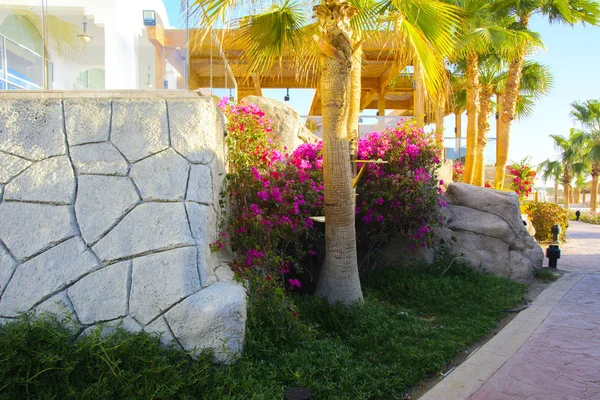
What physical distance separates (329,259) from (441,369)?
6.28 ft

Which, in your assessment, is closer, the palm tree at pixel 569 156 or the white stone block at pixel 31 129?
the white stone block at pixel 31 129

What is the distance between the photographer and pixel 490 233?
9422 mm

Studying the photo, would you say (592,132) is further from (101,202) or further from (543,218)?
(101,202)

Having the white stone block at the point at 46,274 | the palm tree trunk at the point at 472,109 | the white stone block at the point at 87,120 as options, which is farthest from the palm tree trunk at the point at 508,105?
the white stone block at the point at 46,274

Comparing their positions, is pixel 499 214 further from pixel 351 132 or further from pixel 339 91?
pixel 339 91

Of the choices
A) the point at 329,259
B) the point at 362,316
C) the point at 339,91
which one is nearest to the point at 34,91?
the point at 339,91

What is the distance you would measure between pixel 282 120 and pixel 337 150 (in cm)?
201

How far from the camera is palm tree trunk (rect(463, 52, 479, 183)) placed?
15008 millimetres

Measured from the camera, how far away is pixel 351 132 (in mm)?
7176

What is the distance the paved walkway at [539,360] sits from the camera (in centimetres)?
427

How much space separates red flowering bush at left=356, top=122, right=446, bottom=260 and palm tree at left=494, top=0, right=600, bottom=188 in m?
8.35

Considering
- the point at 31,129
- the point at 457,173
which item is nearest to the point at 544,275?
the point at 457,173

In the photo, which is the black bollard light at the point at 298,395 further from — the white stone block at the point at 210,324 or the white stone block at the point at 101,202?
the white stone block at the point at 101,202

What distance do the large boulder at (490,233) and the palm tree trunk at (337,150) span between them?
11.8ft
